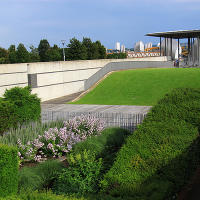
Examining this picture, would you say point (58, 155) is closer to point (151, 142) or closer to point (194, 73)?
point (151, 142)

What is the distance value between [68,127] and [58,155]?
2296 millimetres

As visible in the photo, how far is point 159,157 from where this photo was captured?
749 cm

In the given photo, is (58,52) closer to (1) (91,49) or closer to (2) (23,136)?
(1) (91,49)

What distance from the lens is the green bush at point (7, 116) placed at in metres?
15.8

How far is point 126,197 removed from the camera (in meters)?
6.60

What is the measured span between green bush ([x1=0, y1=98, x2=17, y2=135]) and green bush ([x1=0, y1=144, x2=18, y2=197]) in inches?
308

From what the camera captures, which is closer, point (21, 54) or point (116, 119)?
point (116, 119)

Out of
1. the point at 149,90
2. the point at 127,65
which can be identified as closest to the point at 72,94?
the point at 149,90

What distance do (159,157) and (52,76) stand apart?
→ 27117mm

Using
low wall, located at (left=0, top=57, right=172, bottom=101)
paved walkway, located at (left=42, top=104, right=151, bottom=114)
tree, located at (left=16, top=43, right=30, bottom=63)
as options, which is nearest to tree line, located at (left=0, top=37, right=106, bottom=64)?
tree, located at (left=16, top=43, right=30, bottom=63)

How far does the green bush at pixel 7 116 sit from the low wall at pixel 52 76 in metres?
12.3

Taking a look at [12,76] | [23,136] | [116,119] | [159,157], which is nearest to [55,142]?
[23,136]

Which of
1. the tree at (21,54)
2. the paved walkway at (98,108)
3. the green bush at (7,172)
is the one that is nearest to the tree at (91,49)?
the tree at (21,54)

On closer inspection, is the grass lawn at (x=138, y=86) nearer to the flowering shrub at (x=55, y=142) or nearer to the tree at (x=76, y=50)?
the tree at (x=76, y=50)
